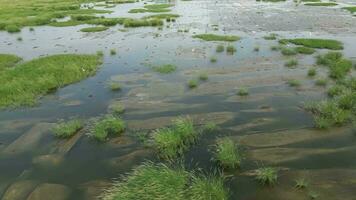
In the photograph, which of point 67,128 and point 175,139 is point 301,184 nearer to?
point 175,139

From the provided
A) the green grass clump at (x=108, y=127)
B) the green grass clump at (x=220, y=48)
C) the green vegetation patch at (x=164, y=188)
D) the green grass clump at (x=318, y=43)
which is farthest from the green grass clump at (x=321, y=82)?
the green vegetation patch at (x=164, y=188)

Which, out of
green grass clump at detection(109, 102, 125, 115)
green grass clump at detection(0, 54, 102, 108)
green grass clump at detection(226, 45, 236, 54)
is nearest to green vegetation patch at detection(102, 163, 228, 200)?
green grass clump at detection(109, 102, 125, 115)

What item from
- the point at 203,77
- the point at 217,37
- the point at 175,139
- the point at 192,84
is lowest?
the point at 175,139

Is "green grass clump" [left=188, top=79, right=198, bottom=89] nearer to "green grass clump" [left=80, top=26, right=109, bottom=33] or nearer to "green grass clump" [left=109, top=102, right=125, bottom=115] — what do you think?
Answer: "green grass clump" [left=109, top=102, right=125, bottom=115]

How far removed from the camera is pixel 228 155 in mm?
14773

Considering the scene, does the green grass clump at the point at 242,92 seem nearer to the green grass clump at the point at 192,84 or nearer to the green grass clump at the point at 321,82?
the green grass clump at the point at 192,84

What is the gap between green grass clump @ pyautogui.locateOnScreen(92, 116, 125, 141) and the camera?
17.7 m

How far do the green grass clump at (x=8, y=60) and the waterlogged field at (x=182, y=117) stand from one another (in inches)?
3.5

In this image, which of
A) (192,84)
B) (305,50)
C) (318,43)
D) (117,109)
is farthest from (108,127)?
(318,43)

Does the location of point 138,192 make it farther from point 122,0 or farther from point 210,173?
point 122,0

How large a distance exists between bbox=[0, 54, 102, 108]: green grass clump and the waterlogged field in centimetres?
8

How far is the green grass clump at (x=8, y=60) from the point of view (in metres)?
30.6

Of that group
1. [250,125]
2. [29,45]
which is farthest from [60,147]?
[29,45]

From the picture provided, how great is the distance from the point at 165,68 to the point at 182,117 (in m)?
9.12
